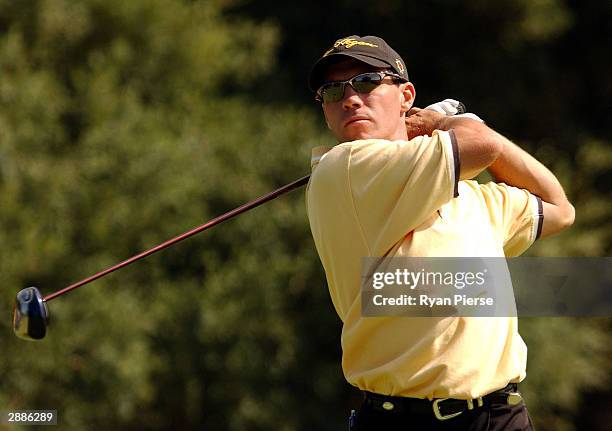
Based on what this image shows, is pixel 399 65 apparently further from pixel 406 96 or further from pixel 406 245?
pixel 406 245

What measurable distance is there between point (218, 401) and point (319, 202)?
6.50 meters

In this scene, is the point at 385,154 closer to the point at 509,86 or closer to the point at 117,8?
the point at 117,8

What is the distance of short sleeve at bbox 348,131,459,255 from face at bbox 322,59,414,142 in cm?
23

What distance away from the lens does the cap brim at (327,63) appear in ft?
11.3

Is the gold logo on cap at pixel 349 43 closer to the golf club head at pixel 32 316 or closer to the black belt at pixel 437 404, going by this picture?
the black belt at pixel 437 404

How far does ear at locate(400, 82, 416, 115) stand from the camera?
11.7 ft

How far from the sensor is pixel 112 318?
9.27 metres

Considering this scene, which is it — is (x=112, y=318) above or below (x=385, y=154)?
above

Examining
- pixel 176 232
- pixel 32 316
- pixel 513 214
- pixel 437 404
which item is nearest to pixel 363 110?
pixel 513 214

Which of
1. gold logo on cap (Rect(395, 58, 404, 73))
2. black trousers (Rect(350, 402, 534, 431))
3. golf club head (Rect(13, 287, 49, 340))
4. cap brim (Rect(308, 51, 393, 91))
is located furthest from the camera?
golf club head (Rect(13, 287, 49, 340))

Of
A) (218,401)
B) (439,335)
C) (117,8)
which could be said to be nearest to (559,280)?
(218,401)

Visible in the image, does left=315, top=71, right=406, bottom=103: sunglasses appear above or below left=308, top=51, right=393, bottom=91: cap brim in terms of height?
below

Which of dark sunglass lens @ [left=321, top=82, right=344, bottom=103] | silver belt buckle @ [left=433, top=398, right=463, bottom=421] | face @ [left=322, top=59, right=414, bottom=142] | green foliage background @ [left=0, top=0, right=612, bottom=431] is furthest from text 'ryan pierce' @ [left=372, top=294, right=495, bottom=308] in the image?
green foliage background @ [left=0, top=0, right=612, bottom=431]

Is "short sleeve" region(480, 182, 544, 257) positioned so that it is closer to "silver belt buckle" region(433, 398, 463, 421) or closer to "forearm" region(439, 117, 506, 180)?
"forearm" region(439, 117, 506, 180)
